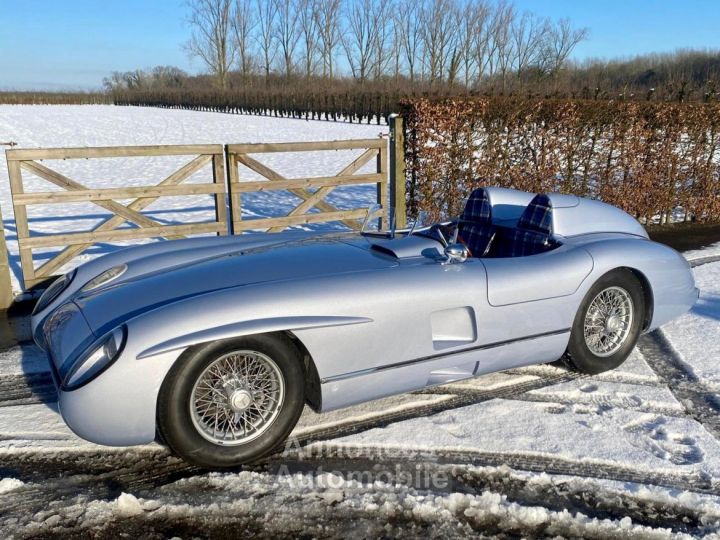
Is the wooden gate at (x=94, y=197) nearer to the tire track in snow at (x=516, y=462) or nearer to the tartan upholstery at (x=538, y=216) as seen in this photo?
the tartan upholstery at (x=538, y=216)

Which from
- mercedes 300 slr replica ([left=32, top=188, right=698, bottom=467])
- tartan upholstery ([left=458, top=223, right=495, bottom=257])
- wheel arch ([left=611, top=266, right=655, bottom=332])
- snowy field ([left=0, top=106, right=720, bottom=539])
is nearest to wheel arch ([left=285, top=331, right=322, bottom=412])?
mercedes 300 slr replica ([left=32, top=188, right=698, bottom=467])

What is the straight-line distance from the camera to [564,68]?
58594 mm

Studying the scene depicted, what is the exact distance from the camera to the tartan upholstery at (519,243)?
4348 mm

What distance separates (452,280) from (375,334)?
0.57m

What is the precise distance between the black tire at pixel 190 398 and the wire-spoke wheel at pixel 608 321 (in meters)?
2.08

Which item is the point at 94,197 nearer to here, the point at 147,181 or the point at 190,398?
the point at 190,398

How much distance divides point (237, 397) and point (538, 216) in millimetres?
2512

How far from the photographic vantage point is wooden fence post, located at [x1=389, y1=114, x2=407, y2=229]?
8055mm

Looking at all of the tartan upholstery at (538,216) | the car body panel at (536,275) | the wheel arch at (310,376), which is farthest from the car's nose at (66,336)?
the tartan upholstery at (538,216)

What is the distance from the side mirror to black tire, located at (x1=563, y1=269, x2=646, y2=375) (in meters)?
0.96

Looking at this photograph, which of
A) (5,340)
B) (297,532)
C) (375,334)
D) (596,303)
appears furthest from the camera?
(5,340)

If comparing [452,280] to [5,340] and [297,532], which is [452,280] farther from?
[5,340]

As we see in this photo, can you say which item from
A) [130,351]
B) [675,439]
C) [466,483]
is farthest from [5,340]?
[675,439]

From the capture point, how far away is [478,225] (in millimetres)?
4844
